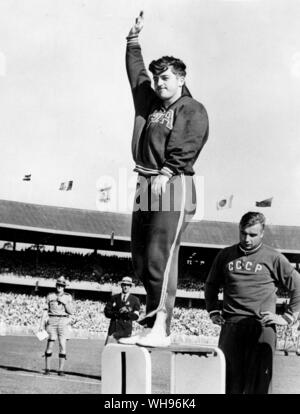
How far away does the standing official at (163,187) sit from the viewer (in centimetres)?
390

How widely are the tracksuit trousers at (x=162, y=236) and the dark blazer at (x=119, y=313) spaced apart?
605 cm

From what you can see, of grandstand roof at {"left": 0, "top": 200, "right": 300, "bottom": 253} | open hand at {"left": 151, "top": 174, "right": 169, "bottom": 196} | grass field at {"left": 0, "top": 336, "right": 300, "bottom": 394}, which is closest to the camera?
open hand at {"left": 151, "top": 174, "right": 169, "bottom": 196}

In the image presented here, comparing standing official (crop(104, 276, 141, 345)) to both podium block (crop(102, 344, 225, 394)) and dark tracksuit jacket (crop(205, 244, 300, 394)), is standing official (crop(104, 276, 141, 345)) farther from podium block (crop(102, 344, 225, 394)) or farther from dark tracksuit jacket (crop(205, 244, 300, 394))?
podium block (crop(102, 344, 225, 394))

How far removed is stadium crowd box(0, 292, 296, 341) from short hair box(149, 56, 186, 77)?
23092mm

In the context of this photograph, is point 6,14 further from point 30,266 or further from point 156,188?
point 30,266

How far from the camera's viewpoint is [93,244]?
33.6m

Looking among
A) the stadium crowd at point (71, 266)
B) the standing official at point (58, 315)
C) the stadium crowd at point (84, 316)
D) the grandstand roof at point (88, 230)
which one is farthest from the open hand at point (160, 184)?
the stadium crowd at point (71, 266)

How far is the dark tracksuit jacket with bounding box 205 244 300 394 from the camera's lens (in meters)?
4.50

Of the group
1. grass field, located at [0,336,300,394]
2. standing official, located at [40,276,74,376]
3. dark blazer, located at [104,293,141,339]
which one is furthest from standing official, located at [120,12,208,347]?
standing official, located at [40,276,74,376]

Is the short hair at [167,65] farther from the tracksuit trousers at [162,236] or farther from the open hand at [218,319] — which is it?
the open hand at [218,319]

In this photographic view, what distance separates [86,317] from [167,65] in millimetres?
25162
